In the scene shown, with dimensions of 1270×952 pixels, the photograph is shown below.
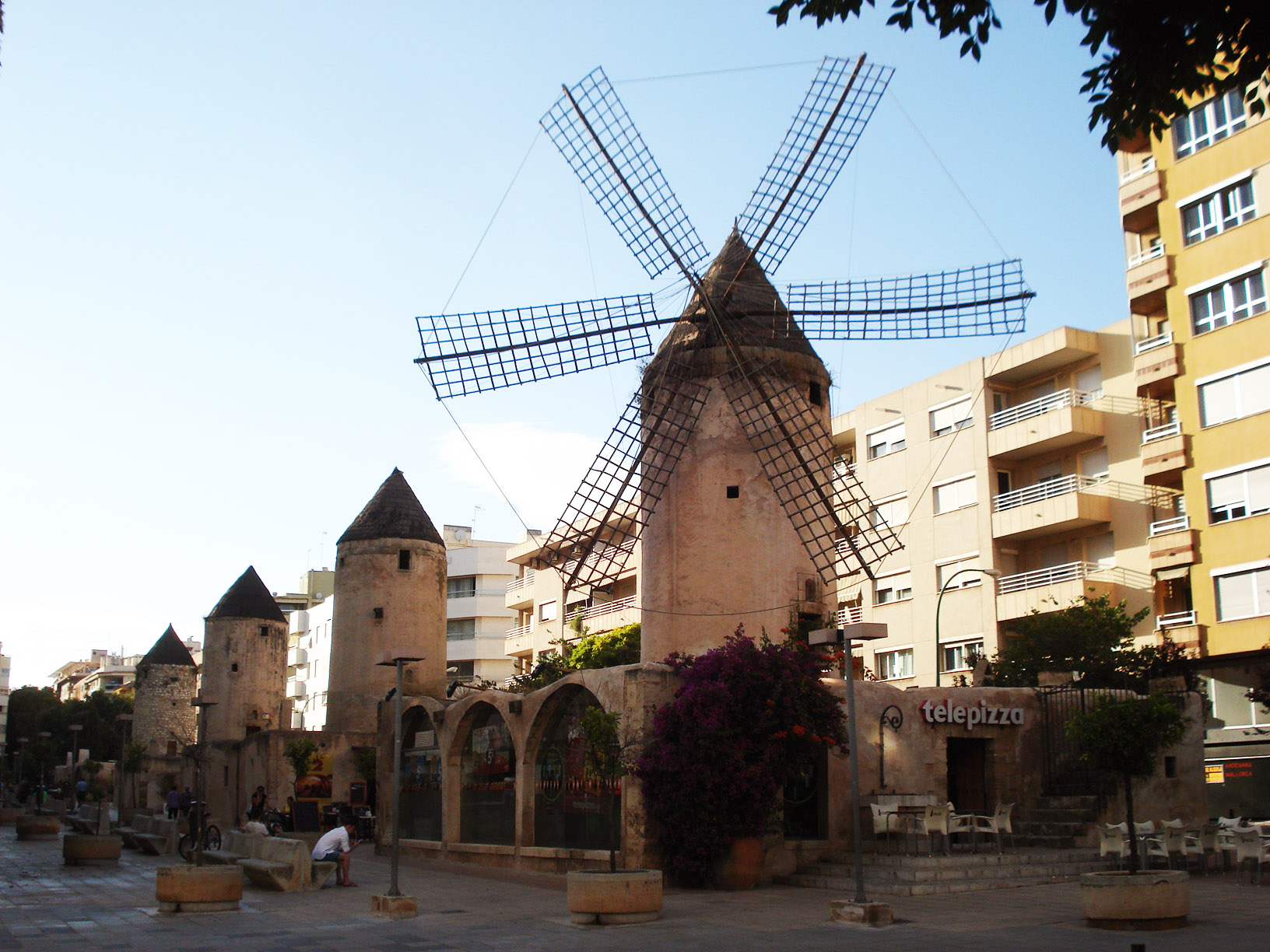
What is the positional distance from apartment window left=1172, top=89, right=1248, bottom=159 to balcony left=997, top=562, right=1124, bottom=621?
35.5 ft

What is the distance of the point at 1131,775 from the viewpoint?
13.1 m

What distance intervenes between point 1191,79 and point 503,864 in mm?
15629

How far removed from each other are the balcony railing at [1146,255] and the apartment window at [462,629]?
41738 millimetres

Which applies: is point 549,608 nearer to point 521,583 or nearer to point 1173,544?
point 521,583

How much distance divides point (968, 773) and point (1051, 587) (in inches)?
593

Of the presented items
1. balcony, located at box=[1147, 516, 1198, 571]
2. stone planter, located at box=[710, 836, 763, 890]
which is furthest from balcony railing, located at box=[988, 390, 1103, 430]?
stone planter, located at box=[710, 836, 763, 890]

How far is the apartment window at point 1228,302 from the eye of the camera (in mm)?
26953

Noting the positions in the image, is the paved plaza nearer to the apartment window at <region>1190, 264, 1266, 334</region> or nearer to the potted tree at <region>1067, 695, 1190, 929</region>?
the potted tree at <region>1067, 695, 1190, 929</region>

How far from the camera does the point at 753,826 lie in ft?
52.0

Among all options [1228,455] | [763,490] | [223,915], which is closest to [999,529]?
[1228,455]

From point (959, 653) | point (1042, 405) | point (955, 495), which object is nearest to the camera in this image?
point (1042, 405)

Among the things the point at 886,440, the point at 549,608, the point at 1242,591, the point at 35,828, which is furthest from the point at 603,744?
the point at 549,608

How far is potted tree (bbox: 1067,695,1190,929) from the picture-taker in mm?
11109

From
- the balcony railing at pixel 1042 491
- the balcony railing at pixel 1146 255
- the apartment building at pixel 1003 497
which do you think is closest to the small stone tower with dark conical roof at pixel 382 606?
the apartment building at pixel 1003 497
